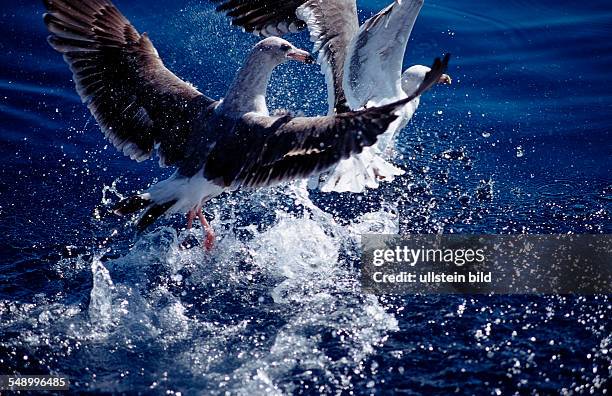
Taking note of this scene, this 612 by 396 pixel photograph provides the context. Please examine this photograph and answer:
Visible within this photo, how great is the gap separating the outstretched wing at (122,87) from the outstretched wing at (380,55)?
1.16m

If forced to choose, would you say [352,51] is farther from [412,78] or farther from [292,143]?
[292,143]

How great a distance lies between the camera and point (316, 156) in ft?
14.3

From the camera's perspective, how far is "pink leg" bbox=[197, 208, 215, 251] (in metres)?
5.31

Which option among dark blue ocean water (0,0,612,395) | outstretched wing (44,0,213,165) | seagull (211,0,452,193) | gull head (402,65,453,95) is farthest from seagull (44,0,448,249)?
gull head (402,65,453,95)

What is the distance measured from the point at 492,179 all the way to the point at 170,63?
134 inches

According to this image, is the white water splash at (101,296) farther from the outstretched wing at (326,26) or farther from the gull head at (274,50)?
the outstretched wing at (326,26)

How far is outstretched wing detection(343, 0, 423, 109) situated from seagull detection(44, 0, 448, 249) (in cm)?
56

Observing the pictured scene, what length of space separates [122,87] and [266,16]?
65.7 inches

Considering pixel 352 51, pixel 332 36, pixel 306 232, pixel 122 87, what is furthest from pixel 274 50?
pixel 306 232

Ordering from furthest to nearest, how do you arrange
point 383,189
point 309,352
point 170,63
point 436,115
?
point 170,63 → point 436,115 → point 383,189 → point 309,352

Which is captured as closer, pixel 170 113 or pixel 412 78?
pixel 170 113

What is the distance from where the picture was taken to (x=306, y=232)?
536cm

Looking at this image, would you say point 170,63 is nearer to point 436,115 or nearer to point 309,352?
point 436,115

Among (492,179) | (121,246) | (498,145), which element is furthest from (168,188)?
(498,145)
